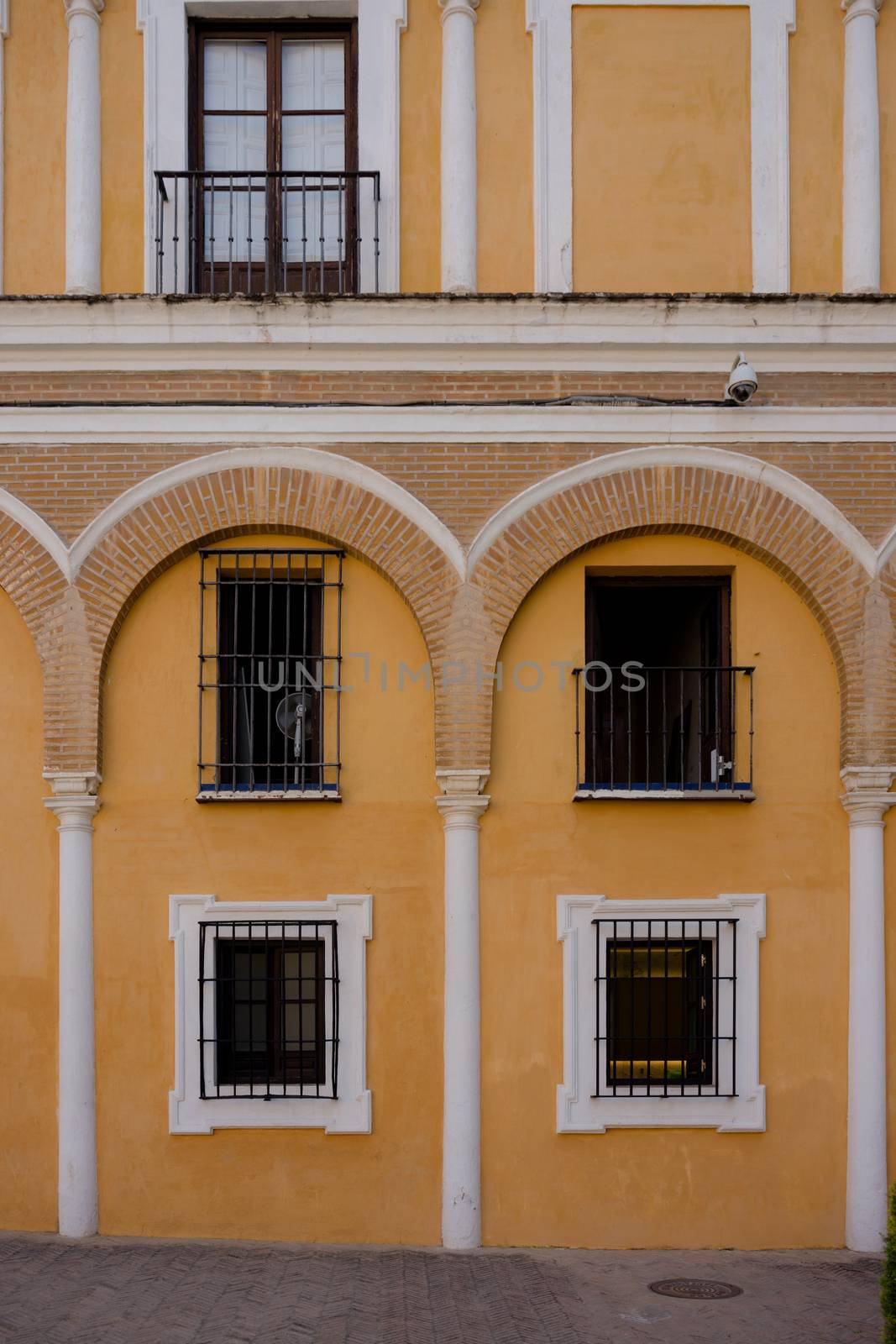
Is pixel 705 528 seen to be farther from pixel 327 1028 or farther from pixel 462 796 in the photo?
pixel 327 1028

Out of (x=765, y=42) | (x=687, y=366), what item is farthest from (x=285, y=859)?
(x=765, y=42)

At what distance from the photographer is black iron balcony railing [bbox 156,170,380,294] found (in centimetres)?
1050

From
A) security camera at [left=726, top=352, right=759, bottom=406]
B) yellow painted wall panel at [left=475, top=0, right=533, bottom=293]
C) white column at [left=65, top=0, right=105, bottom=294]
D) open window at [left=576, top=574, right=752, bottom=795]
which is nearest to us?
security camera at [left=726, top=352, right=759, bottom=406]

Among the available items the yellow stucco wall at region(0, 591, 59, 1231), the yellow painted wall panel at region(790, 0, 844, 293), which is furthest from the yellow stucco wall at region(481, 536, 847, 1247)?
the yellow stucco wall at region(0, 591, 59, 1231)

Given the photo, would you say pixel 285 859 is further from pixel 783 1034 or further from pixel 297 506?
pixel 783 1034

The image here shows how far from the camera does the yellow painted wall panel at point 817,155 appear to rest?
1048cm

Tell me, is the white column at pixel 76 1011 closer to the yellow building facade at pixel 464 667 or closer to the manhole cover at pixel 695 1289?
the yellow building facade at pixel 464 667

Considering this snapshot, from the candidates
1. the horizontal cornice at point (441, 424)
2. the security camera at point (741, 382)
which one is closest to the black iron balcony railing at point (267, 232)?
the horizontal cornice at point (441, 424)

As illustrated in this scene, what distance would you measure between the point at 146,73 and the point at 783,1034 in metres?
7.70

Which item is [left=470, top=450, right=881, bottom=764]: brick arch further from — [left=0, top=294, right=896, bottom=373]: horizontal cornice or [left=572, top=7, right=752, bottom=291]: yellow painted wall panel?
→ [left=572, top=7, right=752, bottom=291]: yellow painted wall panel

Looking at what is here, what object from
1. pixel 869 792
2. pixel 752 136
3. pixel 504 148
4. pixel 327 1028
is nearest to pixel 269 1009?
pixel 327 1028

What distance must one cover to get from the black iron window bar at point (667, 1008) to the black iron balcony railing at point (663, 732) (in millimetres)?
883

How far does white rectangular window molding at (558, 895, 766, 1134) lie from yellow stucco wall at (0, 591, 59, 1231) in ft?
10.9

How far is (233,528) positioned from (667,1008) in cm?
425
